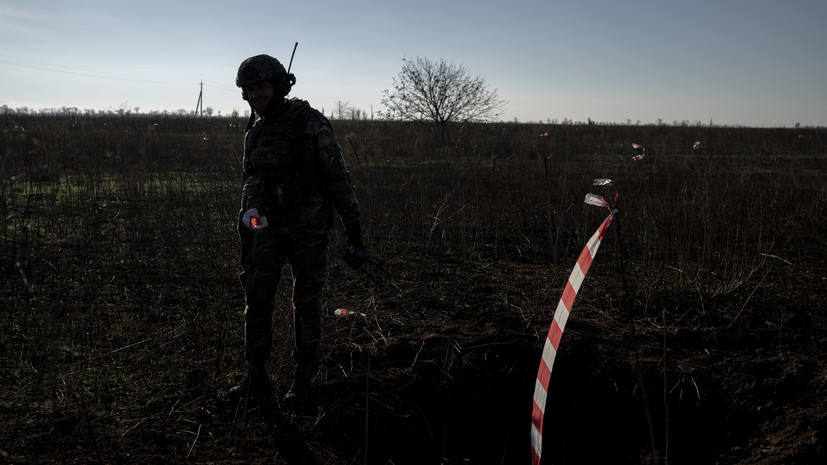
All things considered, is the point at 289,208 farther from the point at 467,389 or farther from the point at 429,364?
the point at 467,389

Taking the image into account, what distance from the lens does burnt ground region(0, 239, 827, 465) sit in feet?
9.91

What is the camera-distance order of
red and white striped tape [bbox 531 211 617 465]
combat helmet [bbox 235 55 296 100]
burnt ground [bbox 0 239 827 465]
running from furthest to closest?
combat helmet [bbox 235 55 296 100] < burnt ground [bbox 0 239 827 465] < red and white striped tape [bbox 531 211 617 465]

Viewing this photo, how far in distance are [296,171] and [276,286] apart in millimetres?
649

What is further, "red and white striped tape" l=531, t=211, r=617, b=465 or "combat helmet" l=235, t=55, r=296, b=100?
"combat helmet" l=235, t=55, r=296, b=100

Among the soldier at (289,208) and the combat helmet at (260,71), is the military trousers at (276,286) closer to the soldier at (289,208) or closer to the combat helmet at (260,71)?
the soldier at (289,208)

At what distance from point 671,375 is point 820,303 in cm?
197

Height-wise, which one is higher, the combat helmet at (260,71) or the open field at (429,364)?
the combat helmet at (260,71)

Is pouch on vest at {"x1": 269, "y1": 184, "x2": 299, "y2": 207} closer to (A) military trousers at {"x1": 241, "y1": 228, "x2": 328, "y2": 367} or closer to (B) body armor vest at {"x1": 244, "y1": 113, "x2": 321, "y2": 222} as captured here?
(B) body armor vest at {"x1": 244, "y1": 113, "x2": 321, "y2": 222}

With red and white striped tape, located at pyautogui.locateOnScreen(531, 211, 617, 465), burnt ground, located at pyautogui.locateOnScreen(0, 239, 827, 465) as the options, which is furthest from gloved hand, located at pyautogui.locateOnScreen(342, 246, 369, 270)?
red and white striped tape, located at pyautogui.locateOnScreen(531, 211, 617, 465)

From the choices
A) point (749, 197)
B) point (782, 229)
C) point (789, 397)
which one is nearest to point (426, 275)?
point (789, 397)

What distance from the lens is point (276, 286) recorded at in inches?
132


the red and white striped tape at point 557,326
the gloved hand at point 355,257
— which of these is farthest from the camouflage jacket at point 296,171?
the red and white striped tape at point 557,326

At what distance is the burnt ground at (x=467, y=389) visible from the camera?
3021mm

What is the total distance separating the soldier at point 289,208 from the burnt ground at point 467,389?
1.06 ft
